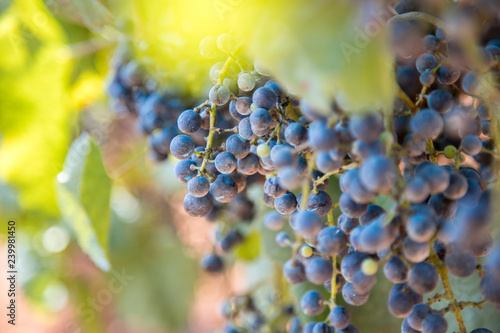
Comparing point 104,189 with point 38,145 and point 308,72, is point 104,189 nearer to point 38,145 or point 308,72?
point 38,145

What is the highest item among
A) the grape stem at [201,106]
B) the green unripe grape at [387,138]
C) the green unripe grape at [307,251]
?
the green unripe grape at [387,138]

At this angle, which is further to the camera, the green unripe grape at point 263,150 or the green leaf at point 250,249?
the green leaf at point 250,249

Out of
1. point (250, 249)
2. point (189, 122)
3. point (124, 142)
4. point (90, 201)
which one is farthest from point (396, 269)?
point (124, 142)

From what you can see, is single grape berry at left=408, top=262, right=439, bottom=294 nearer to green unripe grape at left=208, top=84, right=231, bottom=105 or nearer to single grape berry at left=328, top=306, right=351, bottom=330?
single grape berry at left=328, top=306, right=351, bottom=330

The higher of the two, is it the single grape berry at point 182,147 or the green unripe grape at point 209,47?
the green unripe grape at point 209,47

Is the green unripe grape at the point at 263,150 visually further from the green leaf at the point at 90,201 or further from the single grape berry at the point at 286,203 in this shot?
the green leaf at the point at 90,201

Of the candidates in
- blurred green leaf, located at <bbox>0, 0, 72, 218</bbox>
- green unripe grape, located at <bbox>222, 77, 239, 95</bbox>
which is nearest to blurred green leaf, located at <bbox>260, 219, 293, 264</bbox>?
green unripe grape, located at <bbox>222, 77, 239, 95</bbox>

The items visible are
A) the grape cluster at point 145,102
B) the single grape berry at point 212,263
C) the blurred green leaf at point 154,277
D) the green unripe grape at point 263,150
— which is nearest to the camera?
the green unripe grape at point 263,150

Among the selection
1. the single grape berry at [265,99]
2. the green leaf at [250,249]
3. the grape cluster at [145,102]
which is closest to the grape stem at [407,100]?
the single grape berry at [265,99]

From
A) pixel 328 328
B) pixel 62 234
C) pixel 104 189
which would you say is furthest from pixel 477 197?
pixel 62 234
